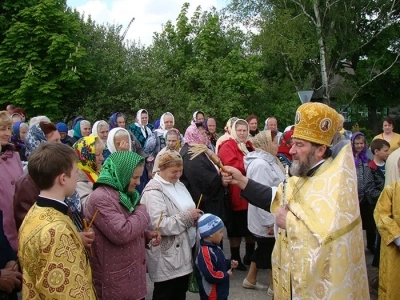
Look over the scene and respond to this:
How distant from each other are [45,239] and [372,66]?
83.1 feet

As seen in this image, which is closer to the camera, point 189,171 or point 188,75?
point 189,171

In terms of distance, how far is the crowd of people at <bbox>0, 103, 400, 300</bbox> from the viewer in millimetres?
2525

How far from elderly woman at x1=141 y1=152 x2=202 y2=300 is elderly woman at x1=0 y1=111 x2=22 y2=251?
1.13m

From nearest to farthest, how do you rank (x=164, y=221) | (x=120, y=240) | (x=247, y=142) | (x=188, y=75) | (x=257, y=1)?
(x=120, y=240) → (x=164, y=221) → (x=247, y=142) → (x=188, y=75) → (x=257, y=1)

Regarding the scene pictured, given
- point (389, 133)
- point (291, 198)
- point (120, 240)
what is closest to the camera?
point (291, 198)

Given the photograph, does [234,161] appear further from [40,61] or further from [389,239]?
[40,61]

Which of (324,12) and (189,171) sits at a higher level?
(324,12)

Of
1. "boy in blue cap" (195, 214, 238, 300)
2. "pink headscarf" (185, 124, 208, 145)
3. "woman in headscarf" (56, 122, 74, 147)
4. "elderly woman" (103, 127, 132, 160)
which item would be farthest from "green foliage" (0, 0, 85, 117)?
"boy in blue cap" (195, 214, 238, 300)

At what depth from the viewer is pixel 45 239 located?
2361 millimetres

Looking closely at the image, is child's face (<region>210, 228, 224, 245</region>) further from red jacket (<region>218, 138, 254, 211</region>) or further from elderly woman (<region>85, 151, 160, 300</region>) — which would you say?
red jacket (<region>218, 138, 254, 211</region>)

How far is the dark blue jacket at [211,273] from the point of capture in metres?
4.12

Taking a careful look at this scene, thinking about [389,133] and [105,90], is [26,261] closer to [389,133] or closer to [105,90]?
[389,133]

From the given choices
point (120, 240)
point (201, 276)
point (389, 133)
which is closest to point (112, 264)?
point (120, 240)

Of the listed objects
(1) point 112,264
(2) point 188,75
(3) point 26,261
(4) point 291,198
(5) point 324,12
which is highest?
(5) point 324,12
